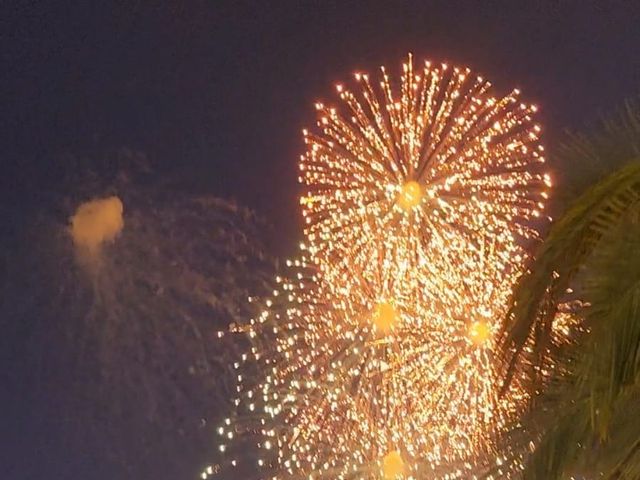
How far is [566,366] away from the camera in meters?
4.76

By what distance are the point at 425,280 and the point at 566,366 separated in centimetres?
353

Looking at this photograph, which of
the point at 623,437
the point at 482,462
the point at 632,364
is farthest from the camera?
the point at 482,462

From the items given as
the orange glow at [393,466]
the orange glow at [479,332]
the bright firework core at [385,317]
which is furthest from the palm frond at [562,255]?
the orange glow at [393,466]

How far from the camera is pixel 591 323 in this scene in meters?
4.14

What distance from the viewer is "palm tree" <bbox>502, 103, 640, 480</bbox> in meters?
3.95

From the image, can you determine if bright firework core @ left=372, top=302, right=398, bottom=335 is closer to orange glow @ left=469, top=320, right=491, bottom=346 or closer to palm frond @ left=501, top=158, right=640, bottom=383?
orange glow @ left=469, top=320, right=491, bottom=346

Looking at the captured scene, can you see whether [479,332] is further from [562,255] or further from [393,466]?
[562,255]

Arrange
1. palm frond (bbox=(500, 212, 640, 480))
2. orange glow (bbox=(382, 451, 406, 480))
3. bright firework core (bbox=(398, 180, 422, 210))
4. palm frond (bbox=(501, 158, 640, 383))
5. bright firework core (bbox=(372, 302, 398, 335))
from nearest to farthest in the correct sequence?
1. palm frond (bbox=(500, 212, 640, 480))
2. palm frond (bbox=(501, 158, 640, 383))
3. bright firework core (bbox=(398, 180, 422, 210))
4. bright firework core (bbox=(372, 302, 398, 335))
5. orange glow (bbox=(382, 451, 406, 480))

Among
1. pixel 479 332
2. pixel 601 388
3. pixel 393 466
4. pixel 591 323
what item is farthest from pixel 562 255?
pixel 393 466

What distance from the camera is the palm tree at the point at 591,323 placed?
3.95 metres

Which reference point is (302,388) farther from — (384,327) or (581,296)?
(581,296)

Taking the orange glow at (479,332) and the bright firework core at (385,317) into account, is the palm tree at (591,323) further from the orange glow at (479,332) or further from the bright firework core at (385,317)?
the bright firework core at (385,317)

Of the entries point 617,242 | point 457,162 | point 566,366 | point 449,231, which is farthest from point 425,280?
point 617,242

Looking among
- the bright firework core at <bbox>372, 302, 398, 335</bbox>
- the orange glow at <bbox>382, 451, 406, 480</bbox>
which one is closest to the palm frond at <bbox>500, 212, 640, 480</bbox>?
the bright firework core at <bbox>372, 302, 398, 335</bbox>
